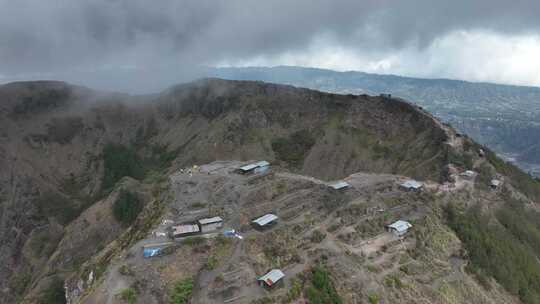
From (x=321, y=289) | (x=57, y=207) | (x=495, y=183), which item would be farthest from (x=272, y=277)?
(x=57, y=207)

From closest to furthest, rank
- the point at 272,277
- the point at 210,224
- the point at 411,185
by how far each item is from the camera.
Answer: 1. the point at 272,277
2. the point at 210,224
3. the point at 411,185

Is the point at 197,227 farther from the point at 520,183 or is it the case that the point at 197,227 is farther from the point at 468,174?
the point at 520,183

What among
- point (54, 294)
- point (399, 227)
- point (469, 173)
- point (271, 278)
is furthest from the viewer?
point (54, 294)

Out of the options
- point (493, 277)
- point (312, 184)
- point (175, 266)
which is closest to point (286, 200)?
point (312, 184)

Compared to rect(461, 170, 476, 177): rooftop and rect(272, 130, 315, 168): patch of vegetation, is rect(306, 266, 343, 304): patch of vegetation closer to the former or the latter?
rect(461, 170, 476, 177): rooftop

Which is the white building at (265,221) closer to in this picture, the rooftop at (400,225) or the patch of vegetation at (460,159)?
the rooftop at (400,225)

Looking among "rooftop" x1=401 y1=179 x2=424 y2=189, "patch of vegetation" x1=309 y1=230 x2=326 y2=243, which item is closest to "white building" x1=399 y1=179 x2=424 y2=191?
"rooftop" x1=401 y1=179 x2=424 y2=189
